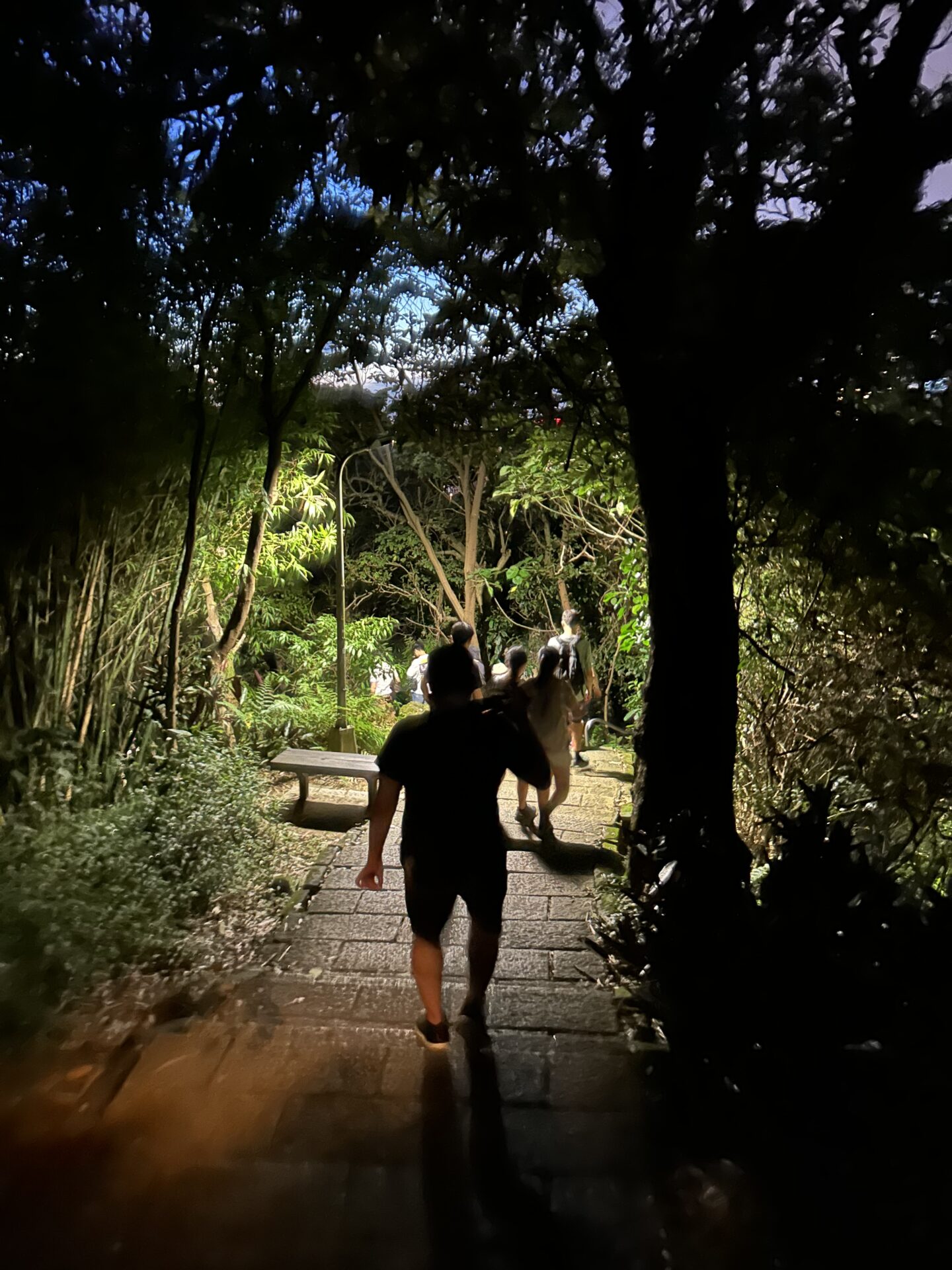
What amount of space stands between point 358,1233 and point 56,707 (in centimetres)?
307

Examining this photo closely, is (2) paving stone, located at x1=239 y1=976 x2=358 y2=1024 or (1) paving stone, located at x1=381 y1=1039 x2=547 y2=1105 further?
(2) paving stone, located at x1=239 y1=976 x2=358 y2=1024

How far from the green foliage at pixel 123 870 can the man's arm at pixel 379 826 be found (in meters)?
1.11

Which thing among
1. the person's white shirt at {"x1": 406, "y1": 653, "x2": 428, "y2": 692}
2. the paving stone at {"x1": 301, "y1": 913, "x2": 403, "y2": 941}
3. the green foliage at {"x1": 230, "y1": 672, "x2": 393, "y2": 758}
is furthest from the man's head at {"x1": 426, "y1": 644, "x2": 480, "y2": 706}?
the person's white shirt at {"x1": 406, "y1": 653, "x2": 428, "y2": 692}

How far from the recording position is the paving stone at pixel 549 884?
14.5 ft

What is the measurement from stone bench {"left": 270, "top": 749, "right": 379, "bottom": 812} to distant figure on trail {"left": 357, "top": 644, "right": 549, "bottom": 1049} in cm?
254

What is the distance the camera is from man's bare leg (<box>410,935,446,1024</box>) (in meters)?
2.90

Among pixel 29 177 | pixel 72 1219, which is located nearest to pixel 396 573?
pixel 29 177

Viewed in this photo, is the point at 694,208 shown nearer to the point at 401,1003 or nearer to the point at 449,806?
the point at 449,806

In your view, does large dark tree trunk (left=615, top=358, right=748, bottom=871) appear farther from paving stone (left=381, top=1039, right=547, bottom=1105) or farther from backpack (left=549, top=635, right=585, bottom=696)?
backpack (left=549, top=635, right=585, bottom=696)

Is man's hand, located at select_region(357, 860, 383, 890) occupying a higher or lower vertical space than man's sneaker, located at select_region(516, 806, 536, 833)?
higher

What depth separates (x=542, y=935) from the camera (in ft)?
12.8

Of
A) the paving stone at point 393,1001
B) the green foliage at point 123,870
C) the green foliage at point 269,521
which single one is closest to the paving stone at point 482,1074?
the paving stone at point 393,1001

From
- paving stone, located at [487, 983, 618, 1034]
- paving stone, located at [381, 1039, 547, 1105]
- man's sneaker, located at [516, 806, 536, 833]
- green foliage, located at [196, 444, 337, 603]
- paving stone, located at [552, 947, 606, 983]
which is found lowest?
paving stone, located at [381, 1039, 547, 1105]

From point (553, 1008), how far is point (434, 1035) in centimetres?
54
